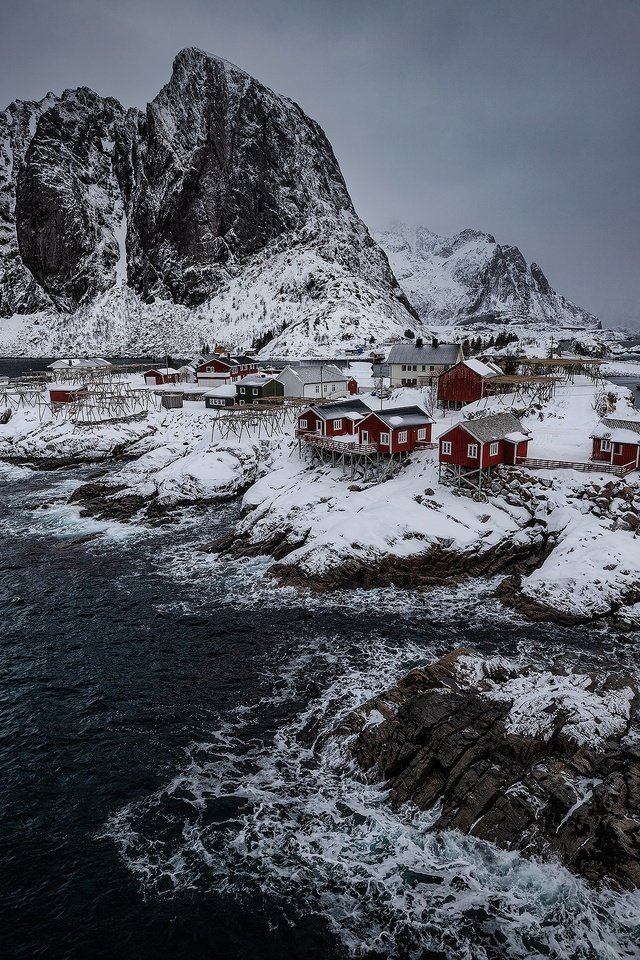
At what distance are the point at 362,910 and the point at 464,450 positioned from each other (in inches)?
1238

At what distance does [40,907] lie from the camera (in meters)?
15.0

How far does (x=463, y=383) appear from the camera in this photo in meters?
61.2

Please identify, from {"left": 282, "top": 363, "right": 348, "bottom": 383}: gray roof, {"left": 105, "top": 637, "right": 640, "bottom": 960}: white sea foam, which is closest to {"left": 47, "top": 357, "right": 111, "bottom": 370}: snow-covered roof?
{"left": 282, "top": 363, "right": 348, "bottom": 383}: gray roof

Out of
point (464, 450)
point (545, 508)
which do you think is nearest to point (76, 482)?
point (464, 450)

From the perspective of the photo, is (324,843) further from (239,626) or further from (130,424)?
(130,424)

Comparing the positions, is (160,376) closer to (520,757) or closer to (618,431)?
(618,431)

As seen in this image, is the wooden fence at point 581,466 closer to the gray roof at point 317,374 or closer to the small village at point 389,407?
the small village at point 389,407

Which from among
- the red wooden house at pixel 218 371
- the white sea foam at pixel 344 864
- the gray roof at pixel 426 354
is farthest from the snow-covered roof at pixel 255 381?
the white sea foam at pixel 344 864

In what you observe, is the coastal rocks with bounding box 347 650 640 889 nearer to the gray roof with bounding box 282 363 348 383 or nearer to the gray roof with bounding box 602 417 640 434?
the gray roof with bounding box 602 417 640 434

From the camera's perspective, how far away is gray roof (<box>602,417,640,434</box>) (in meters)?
41.0

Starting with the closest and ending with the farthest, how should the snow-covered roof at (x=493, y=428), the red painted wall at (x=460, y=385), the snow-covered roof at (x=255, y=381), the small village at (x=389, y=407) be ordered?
1. the snow-covered roof at (x=493, y=428)
2. the small village at (x=389, y=407)
3. the red painted wall at (x=460, y=385)
4. the snow-covered roof at (x=255, y=381)

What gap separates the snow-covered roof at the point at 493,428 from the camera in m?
40.5

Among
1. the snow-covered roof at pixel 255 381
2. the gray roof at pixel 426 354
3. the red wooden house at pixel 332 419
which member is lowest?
the red wooden house at pixel 332 419

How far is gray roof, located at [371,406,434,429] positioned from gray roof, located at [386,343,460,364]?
2919 centimetres
